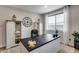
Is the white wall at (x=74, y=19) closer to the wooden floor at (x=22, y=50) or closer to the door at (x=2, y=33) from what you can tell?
the wooden floor at (x=22, y=50)

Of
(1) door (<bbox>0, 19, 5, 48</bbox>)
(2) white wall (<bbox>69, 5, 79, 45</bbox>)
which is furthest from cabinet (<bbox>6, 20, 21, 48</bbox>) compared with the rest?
(2) white wall (<bbox>69, 5, 79, 45</bbox>)

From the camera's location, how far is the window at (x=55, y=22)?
1.34 metres

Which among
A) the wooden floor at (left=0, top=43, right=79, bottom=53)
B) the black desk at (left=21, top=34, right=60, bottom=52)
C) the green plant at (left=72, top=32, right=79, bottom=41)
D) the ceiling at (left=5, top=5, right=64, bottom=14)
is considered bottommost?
the wooden floor at (left=0, top=43, right=79, bottom=53)

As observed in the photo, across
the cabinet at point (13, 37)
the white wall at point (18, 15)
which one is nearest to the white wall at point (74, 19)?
the white wall at point (18, 15)

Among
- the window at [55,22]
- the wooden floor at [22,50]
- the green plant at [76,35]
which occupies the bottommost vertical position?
the wooden floor at [22,50]

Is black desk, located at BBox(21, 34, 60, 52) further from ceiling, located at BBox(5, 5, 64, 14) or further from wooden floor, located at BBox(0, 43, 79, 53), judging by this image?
ceiling, located at BBox(5, 5, 64, 14)

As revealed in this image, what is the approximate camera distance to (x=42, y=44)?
54.2 inches

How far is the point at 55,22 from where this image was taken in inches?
55.9

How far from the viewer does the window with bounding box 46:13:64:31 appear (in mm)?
1345

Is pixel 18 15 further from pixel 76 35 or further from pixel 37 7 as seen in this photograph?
pixel 76 35

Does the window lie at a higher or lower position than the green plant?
higher

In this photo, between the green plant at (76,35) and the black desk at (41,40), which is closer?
the green plant at (76,35)

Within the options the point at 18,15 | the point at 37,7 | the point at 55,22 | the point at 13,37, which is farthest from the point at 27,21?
the point at 55,22
